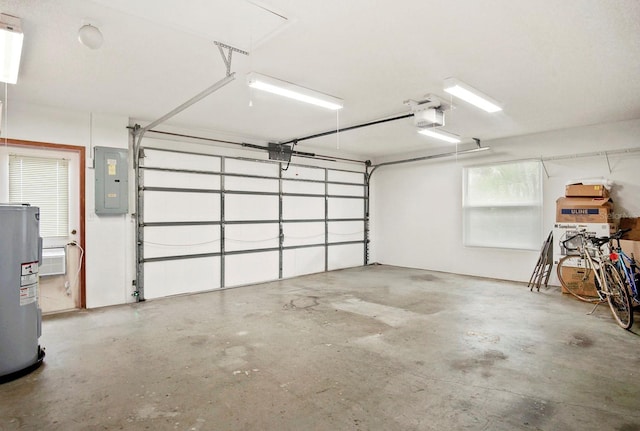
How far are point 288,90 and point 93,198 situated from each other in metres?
3.37

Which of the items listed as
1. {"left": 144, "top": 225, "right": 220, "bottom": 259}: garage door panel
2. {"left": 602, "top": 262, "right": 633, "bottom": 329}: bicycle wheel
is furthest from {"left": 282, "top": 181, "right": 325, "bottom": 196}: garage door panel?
{"left": 602, "top": 262, "right": 633, "bottom": 329}: bicycle wheel

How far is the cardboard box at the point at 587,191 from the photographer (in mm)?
5309


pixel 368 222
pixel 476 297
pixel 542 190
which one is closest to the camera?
pixel 476 297

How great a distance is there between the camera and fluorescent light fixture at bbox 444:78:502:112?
11.0 feet

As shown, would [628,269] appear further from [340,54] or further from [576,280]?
[340,54]

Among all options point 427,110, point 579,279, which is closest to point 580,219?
point 579,279

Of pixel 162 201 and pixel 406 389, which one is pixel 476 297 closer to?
pixel 406 389

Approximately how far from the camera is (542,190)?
625 centimetres

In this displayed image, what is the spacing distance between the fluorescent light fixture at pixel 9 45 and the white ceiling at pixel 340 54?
8cm

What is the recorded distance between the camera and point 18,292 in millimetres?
2781

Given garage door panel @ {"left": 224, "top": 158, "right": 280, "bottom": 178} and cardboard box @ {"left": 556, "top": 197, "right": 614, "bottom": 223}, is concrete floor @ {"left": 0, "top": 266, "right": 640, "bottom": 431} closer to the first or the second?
cardboard box @ {"left": 556, "top": 197, "right": 614, "bottom": 223}

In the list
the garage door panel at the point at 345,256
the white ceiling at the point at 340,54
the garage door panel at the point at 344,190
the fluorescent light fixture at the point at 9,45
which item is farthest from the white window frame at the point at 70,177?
the garage door panel at the point at 345,256

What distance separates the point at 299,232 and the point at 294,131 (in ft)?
7.55

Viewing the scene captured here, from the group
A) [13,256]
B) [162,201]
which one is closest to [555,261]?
[162,201]
